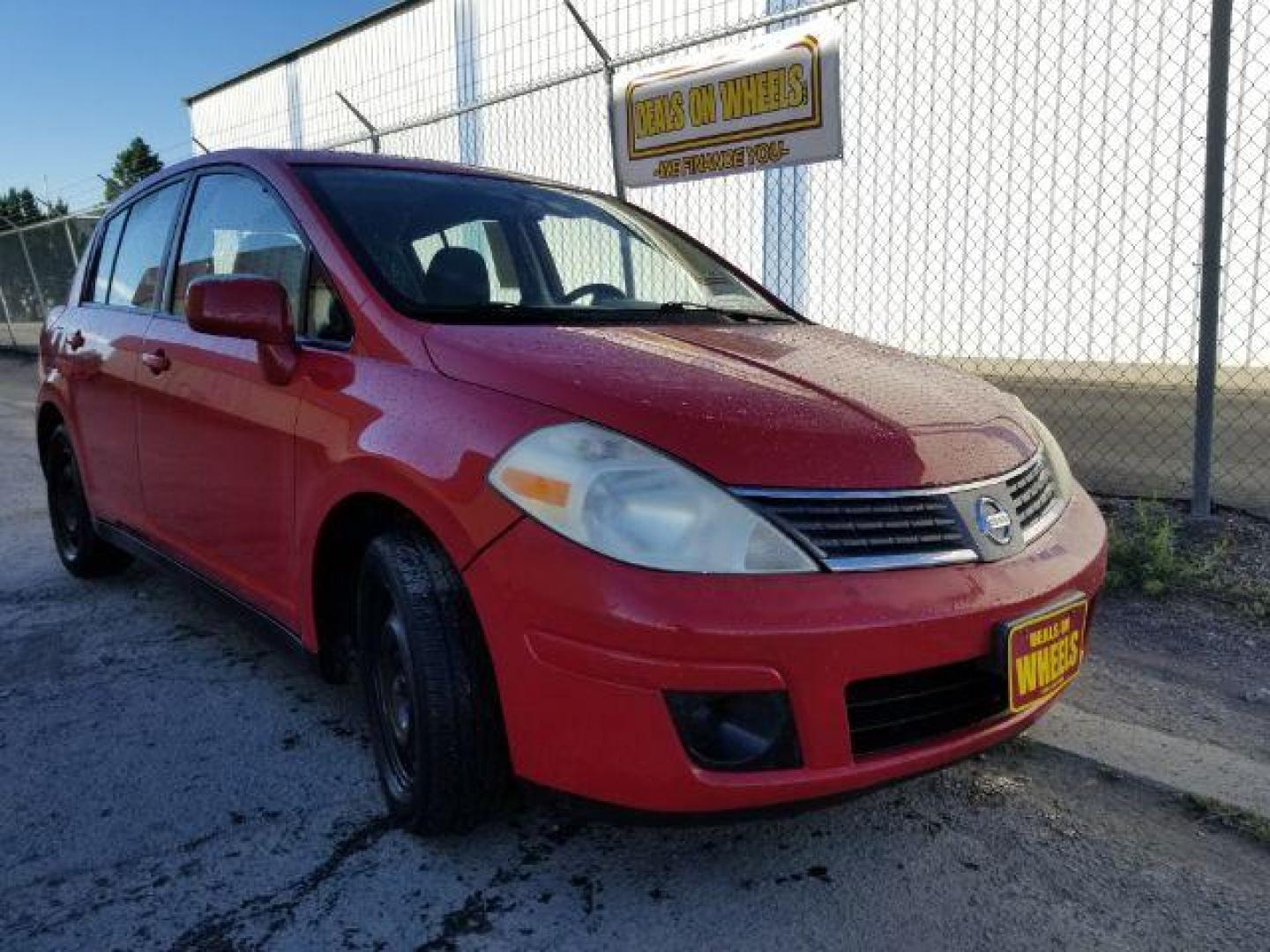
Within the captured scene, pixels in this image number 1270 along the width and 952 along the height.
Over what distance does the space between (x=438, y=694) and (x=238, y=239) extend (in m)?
1.65

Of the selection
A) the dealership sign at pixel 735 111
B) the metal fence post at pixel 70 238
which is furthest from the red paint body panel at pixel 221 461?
the metal fence post at pixel 70 238

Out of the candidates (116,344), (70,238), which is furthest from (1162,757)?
(70,238)

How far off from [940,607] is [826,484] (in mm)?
296

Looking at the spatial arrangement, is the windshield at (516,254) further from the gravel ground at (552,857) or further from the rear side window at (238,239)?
the gravel ground at (552,857)

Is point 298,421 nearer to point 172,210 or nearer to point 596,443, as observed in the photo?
point 596,443

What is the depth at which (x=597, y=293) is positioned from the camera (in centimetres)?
288

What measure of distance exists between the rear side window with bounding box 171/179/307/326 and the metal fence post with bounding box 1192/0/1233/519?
3.28m

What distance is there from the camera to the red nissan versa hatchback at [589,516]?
1696 millimetres

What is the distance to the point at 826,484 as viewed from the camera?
1.79 metres

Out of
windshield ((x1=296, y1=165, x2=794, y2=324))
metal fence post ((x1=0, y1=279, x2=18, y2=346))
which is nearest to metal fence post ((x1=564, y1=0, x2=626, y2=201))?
windshield ((x1=296, y1=165, x2=794, y2=324))

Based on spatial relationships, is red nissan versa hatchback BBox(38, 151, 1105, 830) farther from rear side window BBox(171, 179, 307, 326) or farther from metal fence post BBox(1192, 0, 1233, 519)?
metal fence post BBox(1192, 0, 1233, 519)

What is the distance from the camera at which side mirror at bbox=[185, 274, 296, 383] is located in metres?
2.33

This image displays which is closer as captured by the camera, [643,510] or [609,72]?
[643,510]

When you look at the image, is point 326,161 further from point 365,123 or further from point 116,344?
point 365,123
